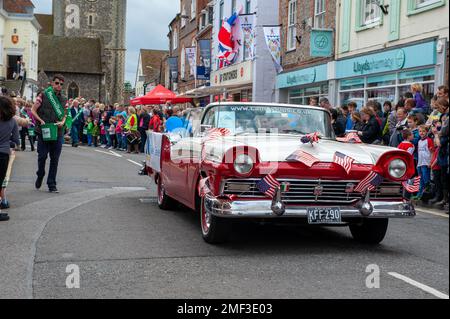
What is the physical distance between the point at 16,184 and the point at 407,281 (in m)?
8.92

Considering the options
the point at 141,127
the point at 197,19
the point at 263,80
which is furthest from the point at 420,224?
the point at 197,19

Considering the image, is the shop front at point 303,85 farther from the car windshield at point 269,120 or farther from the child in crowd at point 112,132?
the car windshield at point 269,120

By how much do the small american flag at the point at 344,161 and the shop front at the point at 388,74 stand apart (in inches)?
375

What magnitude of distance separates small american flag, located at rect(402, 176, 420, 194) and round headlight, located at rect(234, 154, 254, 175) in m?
1.64

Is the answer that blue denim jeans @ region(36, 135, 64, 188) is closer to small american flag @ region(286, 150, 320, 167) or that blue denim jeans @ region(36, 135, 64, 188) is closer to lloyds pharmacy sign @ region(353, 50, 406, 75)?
small american flag @ region(286, 150, 320, 167)

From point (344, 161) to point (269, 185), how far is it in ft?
2.65

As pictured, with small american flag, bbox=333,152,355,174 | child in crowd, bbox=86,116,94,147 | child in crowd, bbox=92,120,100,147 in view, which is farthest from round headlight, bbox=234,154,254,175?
child in crowd, bbox=86,116,94,147

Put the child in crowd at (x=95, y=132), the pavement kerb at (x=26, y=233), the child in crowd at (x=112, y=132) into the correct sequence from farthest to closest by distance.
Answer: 1. the child in crowd at (x=95, y=132)
2. the child in crowd at (x=112, y=132)
3. the pavement kerb at (x=26, y=233)

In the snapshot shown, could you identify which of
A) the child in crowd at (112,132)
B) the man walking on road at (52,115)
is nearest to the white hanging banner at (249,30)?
the child in crowd at (112,132)

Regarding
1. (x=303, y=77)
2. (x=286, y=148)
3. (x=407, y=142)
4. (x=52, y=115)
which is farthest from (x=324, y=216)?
(x=303, y=77)

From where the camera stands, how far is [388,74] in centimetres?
1789

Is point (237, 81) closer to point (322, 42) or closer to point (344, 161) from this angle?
point (322, 42)

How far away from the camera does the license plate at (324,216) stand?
6.11m
